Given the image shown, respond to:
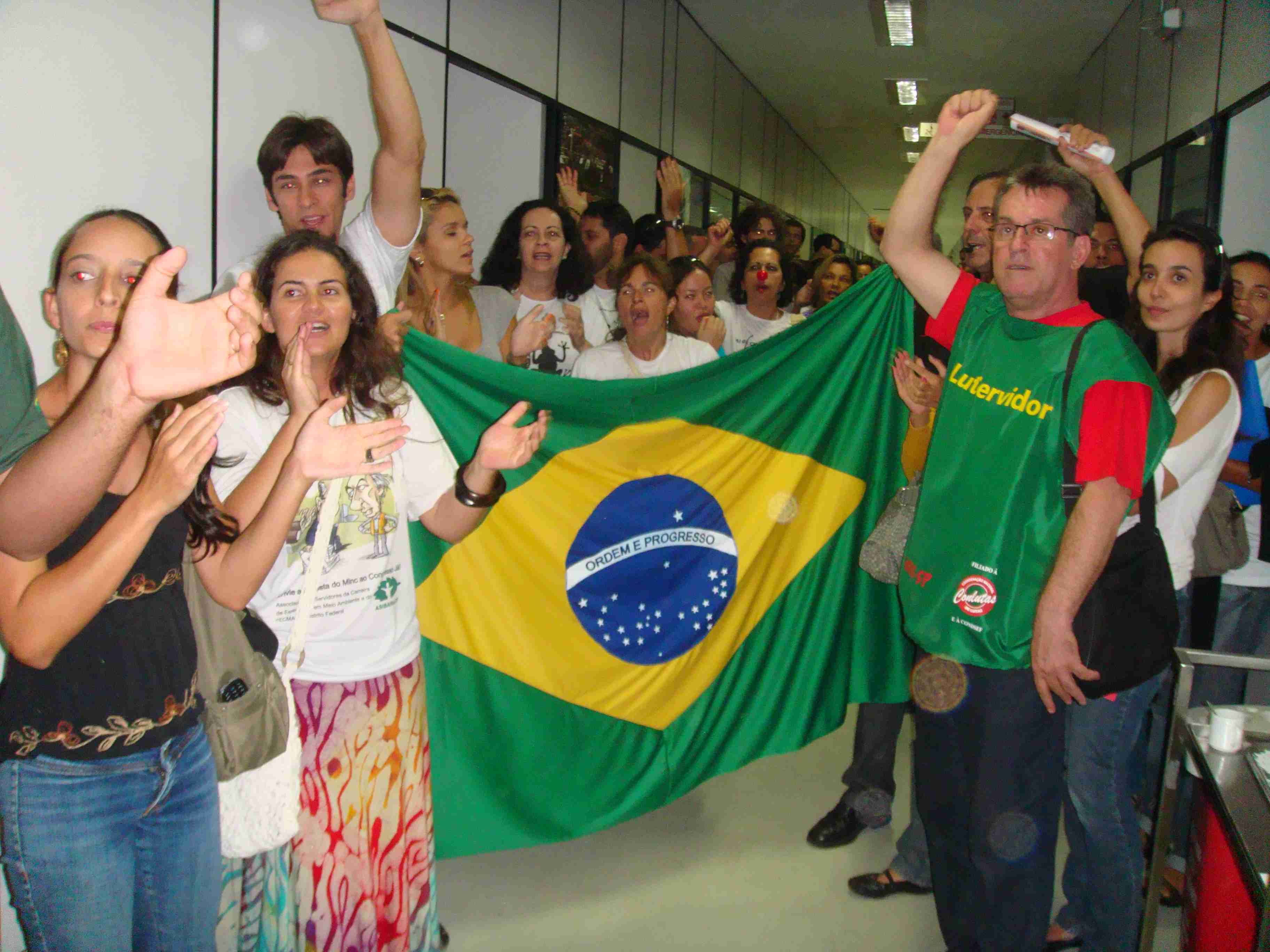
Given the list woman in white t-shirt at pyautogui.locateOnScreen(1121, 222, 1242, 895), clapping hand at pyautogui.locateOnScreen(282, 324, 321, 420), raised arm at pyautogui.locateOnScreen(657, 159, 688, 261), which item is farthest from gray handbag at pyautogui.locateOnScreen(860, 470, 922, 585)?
raised arm at pyautogui.locateOnScreen(657, 159, 688, 261)

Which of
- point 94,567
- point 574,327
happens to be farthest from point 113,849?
point 574,327

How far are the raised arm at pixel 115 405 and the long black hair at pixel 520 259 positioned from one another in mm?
2339

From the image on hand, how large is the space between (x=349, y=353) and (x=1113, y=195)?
186 cm

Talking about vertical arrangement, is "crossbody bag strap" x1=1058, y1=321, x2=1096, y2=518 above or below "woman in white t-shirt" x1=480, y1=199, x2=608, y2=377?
below

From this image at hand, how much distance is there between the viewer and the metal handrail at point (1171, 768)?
175 centimetres

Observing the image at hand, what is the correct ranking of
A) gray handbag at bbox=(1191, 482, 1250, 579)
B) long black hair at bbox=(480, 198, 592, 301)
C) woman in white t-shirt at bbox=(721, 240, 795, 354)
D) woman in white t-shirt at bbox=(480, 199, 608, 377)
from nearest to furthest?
1. gray handbag at bbox=(1191, 482, 1250, 579)
2. woman in white t-shirt at bbox=(480, 199, 608, 377)
3. long black hair at bbox=(480, 198, 592, 301)
4. woman in white t-shirt at bbox=(721, 240, 795, 354)

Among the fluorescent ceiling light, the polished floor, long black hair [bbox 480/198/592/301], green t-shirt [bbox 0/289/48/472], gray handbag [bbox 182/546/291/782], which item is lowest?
the polished floor

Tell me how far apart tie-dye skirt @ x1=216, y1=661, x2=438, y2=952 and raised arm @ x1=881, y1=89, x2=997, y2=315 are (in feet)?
4.68

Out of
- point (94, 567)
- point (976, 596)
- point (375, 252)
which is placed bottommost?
point (976, 596)

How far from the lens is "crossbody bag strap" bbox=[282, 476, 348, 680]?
1.66 metres

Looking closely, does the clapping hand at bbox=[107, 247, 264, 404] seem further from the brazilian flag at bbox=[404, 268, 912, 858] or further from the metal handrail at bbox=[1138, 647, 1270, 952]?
the metal handrail at bbox=[1138, 647, 1270, 952]

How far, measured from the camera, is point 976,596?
1.99m

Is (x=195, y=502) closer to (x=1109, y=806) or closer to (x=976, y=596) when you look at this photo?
(x=976, y=596)

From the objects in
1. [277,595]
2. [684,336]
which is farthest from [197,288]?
[684,336]
